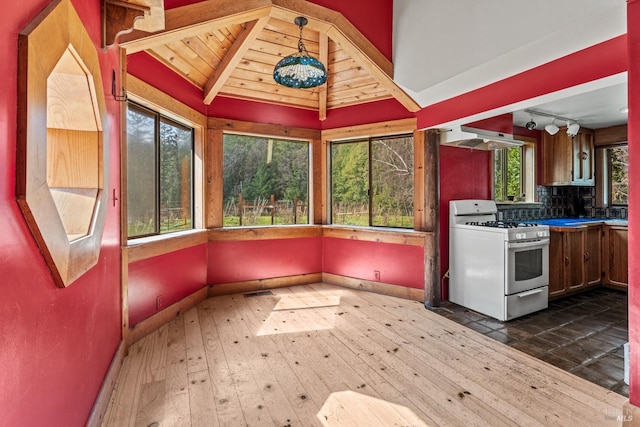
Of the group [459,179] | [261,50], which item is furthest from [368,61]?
[459,179]

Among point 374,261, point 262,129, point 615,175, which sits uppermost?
point 262,129

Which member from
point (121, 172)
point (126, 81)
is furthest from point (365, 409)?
point (126, 81)

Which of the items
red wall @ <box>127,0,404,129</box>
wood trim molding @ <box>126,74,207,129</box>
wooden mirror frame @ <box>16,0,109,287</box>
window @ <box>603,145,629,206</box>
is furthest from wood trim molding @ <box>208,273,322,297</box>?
window @ <box>603,145,629,206</box>

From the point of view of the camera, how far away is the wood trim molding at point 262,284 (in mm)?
4082

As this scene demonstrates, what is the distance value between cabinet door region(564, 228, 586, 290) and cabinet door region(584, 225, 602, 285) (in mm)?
95

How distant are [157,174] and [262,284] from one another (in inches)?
78.8

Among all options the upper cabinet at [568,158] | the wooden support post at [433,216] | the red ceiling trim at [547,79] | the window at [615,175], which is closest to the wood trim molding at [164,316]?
the wooden support post at [433,216]

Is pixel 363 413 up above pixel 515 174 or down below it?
below

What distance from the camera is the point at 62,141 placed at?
5.43 ft

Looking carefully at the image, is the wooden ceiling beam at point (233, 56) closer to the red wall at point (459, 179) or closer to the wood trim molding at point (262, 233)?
the wood trim molding at point (262, 233)

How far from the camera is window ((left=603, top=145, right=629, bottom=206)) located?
481cm

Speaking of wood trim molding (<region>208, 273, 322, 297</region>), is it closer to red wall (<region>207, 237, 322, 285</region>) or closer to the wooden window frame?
red wall (<region>207, 237, 322, 285</region>)

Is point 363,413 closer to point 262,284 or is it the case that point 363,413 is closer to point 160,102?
point 262,284

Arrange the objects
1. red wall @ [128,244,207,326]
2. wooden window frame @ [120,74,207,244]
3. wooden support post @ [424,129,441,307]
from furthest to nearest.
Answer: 1. wooden support post @ [424,129,441,307]
2. red wall @ [128,244,207,326]
3. wooden window frame @ [120,74,207,244]
